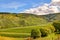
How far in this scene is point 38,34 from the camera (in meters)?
53.2

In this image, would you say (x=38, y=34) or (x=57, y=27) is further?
(x=57, y=27)

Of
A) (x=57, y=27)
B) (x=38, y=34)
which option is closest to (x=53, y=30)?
(x=57, y=27)

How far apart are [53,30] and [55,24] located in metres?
5.37

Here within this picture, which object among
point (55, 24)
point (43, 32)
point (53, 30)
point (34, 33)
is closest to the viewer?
point (34, 33)

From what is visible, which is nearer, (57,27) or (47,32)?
(47,32)

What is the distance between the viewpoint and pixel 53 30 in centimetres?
7100

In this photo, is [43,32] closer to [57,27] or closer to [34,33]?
[34,33]

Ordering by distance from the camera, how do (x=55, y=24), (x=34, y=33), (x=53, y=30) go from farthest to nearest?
1. (x=55, y=24)
2. (x=53, y=30)
3. (x=34, y=33)

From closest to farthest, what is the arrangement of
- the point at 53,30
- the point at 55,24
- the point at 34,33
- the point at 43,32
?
1. the point at 34,33
2. the point at 43,32
3. the point at 53,30
4. the point at 55,24

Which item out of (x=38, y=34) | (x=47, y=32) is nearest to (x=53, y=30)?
(x=47, y=32)

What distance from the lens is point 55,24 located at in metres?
75.7

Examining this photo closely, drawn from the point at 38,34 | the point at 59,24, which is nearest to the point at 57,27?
the point at 59,24

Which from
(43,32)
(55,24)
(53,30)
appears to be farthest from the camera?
(55,24)

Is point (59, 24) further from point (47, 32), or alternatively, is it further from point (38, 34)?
point (38, 34)
